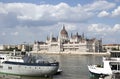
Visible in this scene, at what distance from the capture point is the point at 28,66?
1806 inches

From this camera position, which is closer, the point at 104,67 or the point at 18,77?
the point at 104,67

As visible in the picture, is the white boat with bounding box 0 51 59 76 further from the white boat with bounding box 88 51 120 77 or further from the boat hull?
the white boat with bounding box 88 51 120 77

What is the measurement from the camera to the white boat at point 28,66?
149 feet

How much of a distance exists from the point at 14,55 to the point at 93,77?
12.9 metres

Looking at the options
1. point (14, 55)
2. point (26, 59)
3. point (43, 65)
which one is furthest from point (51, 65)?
point (14, 55)

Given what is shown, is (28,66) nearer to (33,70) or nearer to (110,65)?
(33,70)

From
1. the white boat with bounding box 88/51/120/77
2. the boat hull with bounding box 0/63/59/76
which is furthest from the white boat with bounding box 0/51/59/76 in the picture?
the white boat with bounding box 88/51/120/77

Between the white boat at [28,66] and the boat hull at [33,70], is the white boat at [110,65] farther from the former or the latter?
the white boat at [28,66]

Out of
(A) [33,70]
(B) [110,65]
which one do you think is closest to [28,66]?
(A) [33,70]

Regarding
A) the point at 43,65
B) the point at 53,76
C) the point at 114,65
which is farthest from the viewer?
the point at 53,76

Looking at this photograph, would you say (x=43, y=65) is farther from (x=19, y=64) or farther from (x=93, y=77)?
(x=93, y=77)

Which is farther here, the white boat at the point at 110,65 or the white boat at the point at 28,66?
the white boat at the point at 28,66

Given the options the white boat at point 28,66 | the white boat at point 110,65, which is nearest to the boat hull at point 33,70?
the white boat at point 28,66

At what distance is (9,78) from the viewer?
44219mm
